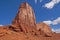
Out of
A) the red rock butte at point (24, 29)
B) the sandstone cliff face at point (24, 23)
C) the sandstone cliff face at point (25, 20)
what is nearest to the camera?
the red rock butte at point (24, 29)

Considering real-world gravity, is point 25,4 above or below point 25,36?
above

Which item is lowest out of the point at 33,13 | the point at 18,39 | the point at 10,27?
the point at 18,39

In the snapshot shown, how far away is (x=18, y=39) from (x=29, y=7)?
25427mm

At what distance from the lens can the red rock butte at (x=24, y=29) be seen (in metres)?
65.5

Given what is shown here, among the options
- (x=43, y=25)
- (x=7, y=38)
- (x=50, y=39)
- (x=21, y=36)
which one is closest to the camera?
(x=7, y=38)

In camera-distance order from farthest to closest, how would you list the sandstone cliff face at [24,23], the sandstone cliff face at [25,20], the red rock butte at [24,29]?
the sandstone cliff face at [25,20] → the sandstone cliff face at [24,23] → the red rock butte at [24,29]

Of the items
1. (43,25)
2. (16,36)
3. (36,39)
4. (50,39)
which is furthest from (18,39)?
(43,25)

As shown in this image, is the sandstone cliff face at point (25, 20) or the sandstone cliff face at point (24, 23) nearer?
the sandstone cliff face at point (24, 23)

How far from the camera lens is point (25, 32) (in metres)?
73.4

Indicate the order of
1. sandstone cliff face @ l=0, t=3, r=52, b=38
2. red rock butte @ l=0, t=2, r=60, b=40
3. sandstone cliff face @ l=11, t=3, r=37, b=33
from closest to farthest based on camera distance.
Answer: red rock butte @ l=0, t=2, r=60, b=40 < sandstone cliff face @ l=0, t=3, r=52, b=38 < sandstone cliff face @ l=11, t=3, r=37, b=33

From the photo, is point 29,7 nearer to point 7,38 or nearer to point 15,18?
point 15,18

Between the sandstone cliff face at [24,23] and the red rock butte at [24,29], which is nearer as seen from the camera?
the red rock butte at [24,29]

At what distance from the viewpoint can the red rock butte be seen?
65.5 meters

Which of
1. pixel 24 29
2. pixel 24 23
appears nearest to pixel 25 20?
pixel 24 23
